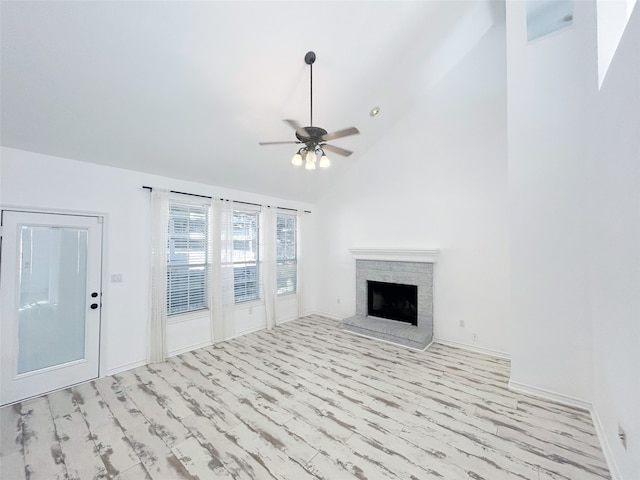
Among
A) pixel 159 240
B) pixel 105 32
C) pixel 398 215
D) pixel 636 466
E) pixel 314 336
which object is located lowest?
pixel 314 336

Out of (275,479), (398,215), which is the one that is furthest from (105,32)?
(398,215)

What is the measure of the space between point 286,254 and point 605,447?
509cm

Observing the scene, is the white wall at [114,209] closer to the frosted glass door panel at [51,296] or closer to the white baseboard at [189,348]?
the white baseboard at [189,348]

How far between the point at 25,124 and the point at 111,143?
673 mm

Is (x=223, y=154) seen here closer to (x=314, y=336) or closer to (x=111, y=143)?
(x=111, y=143)

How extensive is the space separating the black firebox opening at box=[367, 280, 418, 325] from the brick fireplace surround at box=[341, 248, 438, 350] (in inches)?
4.1

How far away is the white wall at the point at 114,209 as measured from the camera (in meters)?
2.80

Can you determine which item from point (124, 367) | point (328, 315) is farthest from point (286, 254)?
point (124, 367)

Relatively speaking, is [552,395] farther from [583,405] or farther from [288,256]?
[288,256]

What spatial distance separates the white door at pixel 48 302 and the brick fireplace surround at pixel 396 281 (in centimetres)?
395

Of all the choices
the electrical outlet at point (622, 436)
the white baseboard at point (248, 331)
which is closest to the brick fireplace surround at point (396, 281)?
the white baseboard at point (248, 331)

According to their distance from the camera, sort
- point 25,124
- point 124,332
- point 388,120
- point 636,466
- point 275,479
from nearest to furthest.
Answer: point 636,466, point 275,479, point 25,124, point 124,332, point 388,120

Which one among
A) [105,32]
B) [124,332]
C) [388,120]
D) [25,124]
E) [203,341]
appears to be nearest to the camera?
[105,32]

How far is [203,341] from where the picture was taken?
14.0 ft
